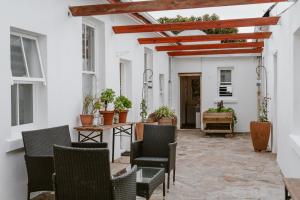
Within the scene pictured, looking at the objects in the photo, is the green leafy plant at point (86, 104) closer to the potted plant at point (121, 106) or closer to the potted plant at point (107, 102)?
the potted plant at point (107, 102)

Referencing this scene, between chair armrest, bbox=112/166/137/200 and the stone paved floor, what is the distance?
1.63 meters

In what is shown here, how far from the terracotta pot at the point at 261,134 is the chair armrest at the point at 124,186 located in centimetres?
619

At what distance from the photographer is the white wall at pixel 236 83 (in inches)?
551

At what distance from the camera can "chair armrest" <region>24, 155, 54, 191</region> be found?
429 cm

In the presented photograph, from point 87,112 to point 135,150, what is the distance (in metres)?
1.29

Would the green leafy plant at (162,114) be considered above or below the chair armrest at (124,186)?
above

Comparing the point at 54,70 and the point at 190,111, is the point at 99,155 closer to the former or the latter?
the point at 54,70

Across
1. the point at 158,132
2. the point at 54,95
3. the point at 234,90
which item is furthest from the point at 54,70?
the point at 234,90


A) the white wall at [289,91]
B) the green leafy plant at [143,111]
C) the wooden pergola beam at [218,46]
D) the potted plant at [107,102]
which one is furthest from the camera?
the wooden pergola beam at [218,46]

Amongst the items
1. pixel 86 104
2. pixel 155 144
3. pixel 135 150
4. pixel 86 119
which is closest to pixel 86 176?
pixel 135 150

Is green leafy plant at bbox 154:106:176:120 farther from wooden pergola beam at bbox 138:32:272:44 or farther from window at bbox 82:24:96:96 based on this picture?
window at bbox 82:24:96:96

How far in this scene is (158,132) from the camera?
19.7 feet

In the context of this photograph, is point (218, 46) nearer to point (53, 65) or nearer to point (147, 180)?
point (53, 65)

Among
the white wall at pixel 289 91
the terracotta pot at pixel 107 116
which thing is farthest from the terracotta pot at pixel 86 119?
the white wall at pixel 289 91
